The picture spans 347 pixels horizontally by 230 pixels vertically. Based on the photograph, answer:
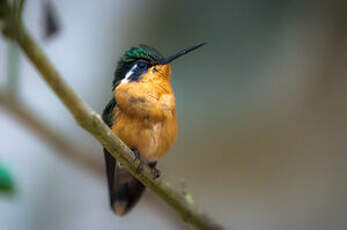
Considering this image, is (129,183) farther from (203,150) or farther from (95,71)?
(95,71)

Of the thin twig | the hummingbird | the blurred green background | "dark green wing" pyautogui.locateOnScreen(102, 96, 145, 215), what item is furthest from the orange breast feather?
the blurred green background

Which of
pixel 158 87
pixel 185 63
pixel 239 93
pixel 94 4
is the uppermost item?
pixel 158 87

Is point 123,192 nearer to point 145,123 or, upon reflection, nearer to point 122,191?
point 122,191

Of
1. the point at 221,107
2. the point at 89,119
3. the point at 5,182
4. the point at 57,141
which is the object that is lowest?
the point at 221,107

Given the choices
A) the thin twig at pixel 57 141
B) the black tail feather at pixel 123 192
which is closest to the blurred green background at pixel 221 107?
the thin twig at pixel 57 141

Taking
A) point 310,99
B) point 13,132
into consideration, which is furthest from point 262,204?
point 13,132

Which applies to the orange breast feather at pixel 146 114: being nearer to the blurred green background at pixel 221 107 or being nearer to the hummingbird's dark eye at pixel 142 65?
the hummingbird's dark eye at pixel 142 65

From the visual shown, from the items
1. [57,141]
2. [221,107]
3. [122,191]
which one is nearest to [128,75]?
[122,191]

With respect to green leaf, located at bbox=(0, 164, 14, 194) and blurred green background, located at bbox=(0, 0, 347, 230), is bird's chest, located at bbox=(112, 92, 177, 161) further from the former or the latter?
blurred green background, located at bbox=(0, 0, 347, 230)
